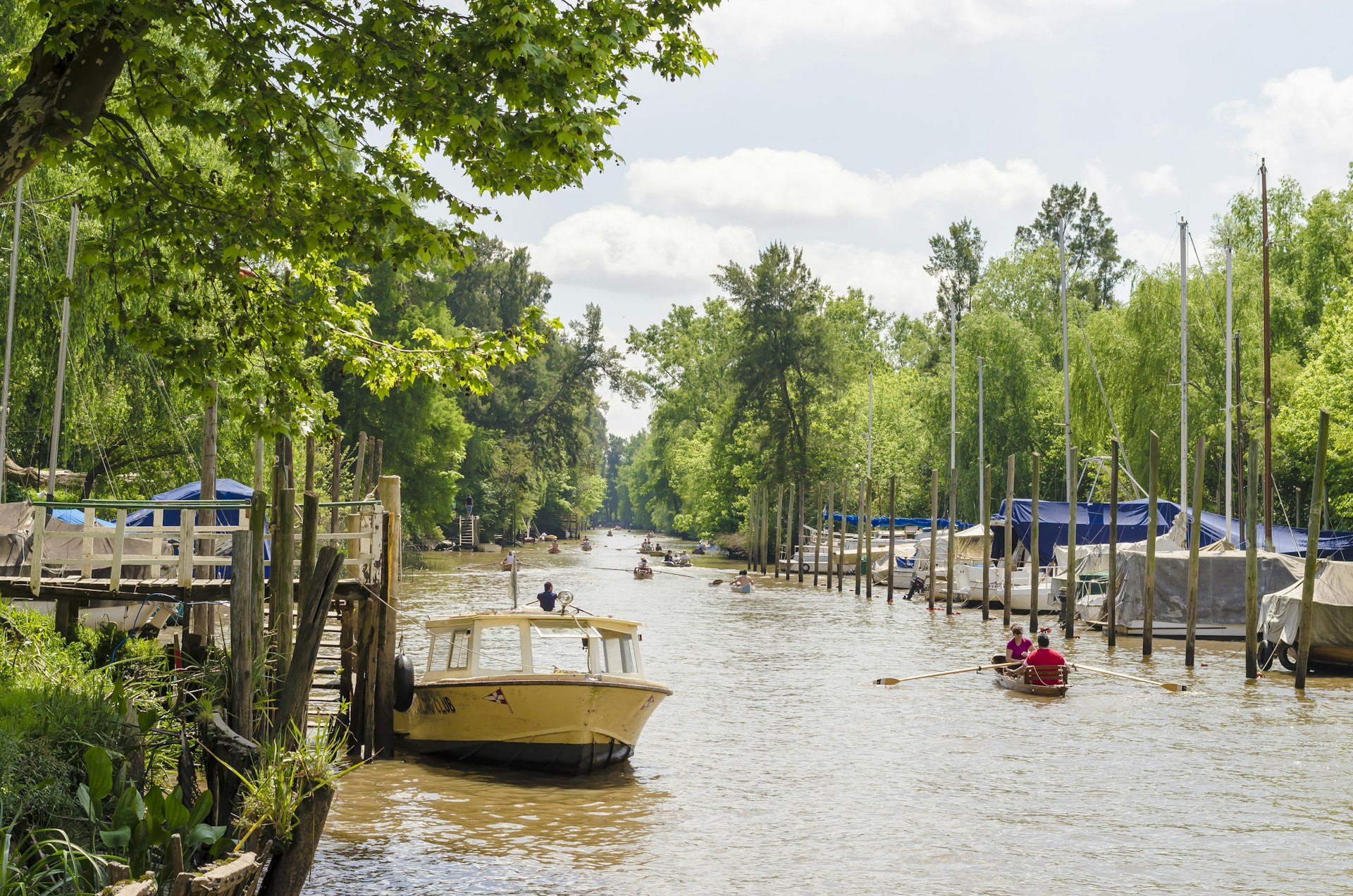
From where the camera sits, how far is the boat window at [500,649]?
58.7 feet

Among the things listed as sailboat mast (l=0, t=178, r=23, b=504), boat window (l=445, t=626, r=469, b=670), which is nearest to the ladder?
sailboat mast (l=0, t=178, r=23, b=504)

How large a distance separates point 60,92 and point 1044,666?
2115 centimetres

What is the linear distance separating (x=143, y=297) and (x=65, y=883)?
847 inches

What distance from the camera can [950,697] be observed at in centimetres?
2614

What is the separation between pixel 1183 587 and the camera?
123ft

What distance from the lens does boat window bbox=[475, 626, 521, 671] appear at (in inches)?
704

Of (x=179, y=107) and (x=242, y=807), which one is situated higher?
(x=179, y=107)

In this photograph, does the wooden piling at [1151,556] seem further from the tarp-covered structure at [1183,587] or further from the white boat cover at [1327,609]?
the tarp-covered structure at [1183,587]

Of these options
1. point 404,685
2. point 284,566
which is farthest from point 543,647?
point 284,566

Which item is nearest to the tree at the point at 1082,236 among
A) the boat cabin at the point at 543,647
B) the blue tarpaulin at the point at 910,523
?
the blue tarpaulin at the point at 910,523

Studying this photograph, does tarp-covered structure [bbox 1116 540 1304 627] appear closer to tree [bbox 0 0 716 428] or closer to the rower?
the rower

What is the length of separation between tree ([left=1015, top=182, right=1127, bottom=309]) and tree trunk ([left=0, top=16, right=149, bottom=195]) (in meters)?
86.8

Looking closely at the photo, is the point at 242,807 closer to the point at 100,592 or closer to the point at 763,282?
the point at 100,592

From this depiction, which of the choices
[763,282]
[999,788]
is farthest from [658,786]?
[763,282]
